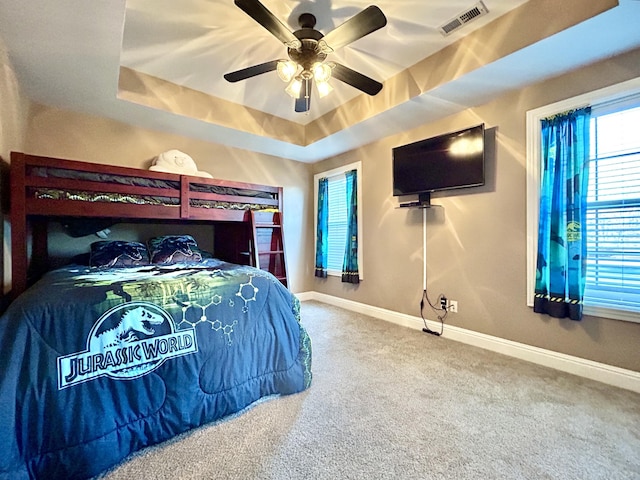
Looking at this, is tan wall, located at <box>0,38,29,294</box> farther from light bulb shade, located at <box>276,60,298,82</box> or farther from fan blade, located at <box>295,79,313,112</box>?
fan blade, located at <box>295,79,313,112</box>

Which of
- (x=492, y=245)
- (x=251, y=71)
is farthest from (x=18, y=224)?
(x=492, y=245)

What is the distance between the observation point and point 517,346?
250cm

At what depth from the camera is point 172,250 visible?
3053 mm

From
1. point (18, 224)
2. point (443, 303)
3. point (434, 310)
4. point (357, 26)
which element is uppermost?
point (357, 26)

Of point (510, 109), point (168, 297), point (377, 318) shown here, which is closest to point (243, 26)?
point (168, 297)

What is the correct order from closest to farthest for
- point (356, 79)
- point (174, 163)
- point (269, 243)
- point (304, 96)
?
1. point (356, 79)
2. point (304, 96)
3. point (174, 163)
4. point (269, 243)

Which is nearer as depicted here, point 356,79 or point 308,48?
point 308,48

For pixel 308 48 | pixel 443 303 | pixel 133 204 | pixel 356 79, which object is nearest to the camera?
pixel 308 48

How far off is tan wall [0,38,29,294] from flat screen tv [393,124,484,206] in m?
3.43

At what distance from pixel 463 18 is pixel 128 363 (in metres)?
3.09

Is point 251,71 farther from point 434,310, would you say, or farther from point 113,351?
point 434,310

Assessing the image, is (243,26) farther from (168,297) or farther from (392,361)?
(392,361)

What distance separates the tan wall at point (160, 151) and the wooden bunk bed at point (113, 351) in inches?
33.3

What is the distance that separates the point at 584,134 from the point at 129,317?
10.7ft
